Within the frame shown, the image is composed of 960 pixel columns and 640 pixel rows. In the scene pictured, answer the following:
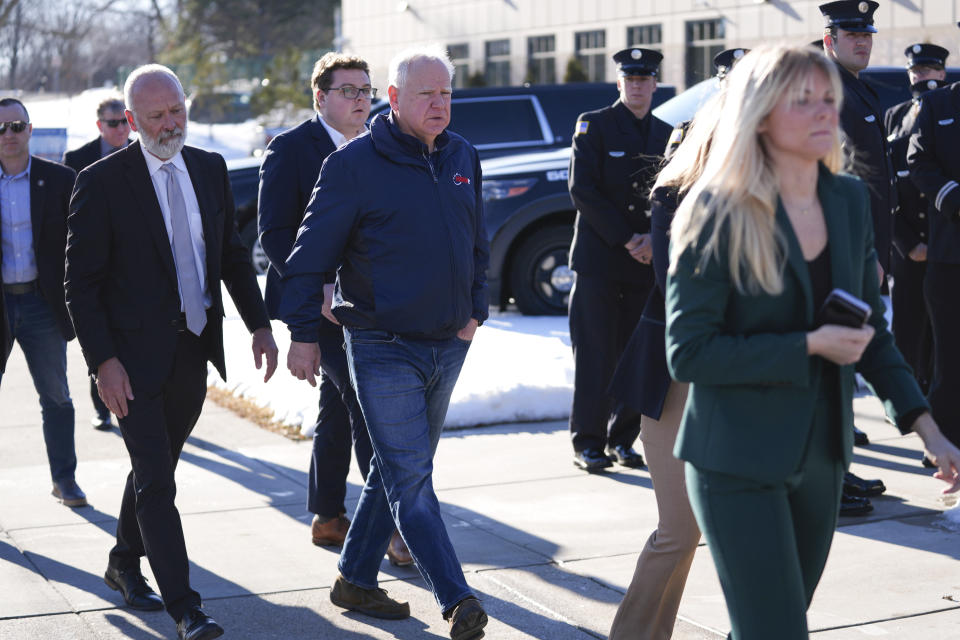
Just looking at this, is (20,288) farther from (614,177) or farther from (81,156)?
(614,177)

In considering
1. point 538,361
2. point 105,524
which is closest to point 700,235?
point 105,524

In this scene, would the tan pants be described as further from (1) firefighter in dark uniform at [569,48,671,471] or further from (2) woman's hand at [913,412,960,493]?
(1) firefighter in dark uniform at [569,48,671,471]

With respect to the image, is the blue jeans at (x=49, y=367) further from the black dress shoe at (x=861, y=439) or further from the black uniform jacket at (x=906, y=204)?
→ the black uniform jacket at (x=906, y=204)

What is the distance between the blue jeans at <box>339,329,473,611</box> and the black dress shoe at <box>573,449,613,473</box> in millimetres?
2460

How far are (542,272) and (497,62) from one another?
24.1 metres

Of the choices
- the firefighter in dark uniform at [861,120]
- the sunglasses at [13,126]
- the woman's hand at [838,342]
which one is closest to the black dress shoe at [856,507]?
the firefighter in dark uniform at [861,120]

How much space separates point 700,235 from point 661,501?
113cm

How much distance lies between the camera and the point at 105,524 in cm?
600

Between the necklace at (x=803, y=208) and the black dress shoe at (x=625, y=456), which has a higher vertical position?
the necklace at (x=803, y=208)

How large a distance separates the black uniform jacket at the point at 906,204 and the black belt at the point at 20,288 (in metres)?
4.56

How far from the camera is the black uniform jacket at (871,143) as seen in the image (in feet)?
19.1

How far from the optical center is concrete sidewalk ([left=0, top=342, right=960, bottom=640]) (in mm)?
4645

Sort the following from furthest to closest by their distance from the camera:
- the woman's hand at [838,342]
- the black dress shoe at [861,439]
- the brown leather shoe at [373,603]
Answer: the black dress shoe at [861,439]
the brown leather shoe at [373,603]
the woman's hand at [838,342]

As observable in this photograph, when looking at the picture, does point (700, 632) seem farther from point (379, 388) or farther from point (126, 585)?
point (126, 585)
